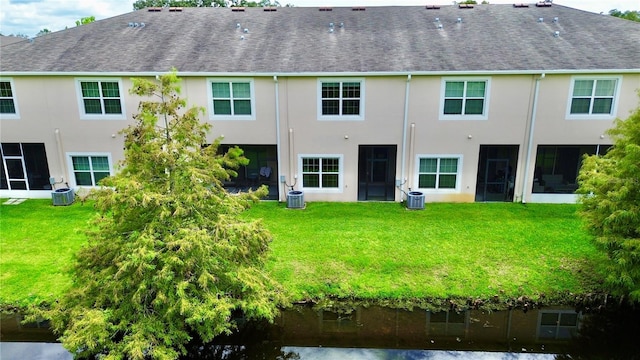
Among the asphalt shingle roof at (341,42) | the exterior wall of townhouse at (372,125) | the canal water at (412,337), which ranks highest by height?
the asphalt shingle roof at (341,42)

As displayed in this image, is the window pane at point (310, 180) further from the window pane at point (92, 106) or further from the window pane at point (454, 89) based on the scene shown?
the window pane at point (92, 106)

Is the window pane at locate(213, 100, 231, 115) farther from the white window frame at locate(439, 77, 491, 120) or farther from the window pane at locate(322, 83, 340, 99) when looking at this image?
the white window frame at locate(439, 77, 491, 120)

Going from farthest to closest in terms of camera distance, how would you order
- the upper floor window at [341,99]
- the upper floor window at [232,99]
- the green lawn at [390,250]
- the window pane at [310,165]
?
the window pane at [310,165]
the upper floor window at [232,99]
the upper floor window at [341,99]
the green lawn at [390,250]

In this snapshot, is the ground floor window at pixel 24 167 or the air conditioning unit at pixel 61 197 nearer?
the air conditioning unit at pixel 61 197

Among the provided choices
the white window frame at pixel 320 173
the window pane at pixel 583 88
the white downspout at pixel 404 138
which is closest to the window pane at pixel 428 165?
the white downspout at pixel 404 138

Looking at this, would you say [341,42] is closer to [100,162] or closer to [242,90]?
[242,90]

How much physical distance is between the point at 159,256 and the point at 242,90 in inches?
426

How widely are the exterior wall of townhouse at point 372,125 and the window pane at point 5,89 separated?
13.5 inches

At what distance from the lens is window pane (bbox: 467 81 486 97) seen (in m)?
16.5

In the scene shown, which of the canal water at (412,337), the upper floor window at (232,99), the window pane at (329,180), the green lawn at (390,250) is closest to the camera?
the canal water at (412,337)

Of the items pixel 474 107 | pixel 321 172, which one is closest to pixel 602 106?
pixel 474 107

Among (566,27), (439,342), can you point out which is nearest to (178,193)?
(439,342)

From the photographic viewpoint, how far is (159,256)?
7.38m

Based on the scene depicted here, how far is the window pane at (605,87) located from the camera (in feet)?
53.1
